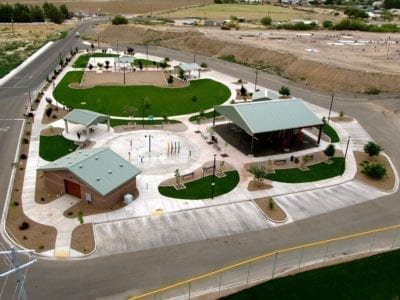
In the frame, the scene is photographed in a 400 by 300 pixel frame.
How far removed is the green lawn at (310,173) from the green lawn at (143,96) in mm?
24889

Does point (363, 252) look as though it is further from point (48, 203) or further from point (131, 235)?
point (48, 203)

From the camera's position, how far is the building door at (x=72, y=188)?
4039 cm

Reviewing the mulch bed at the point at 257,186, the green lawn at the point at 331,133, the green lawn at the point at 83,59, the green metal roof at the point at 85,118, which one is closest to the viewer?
the mulch bed at the point at 257,186

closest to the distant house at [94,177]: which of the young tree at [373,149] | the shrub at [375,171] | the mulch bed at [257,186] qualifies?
the mulch bed at [257,186]

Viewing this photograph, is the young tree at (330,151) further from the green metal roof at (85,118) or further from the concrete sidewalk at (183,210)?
the green metal roof at (85,118)

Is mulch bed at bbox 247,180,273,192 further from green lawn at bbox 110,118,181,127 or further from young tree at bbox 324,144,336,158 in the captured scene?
green lawn at bbox 110,118,181,127

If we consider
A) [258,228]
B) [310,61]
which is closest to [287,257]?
[258,228]

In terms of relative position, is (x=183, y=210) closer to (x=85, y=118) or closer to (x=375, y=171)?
(x=375, y=171)

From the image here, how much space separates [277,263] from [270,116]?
987 inches

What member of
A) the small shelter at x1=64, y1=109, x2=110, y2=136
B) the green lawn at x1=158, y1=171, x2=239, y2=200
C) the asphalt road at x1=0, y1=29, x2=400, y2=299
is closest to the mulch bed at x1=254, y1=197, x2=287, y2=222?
the asphalt road at x1=0, y1=29, x2=400, y2=299

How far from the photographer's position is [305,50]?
358 feet

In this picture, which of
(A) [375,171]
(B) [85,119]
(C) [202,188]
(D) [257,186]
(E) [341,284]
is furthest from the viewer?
(B) [85,119]

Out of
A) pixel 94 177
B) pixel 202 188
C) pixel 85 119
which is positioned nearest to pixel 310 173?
pixel 202 188

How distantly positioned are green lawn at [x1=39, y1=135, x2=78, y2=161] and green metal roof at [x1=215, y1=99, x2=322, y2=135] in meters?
21.7
